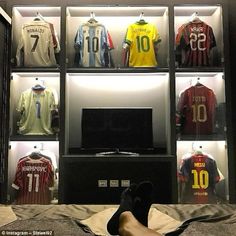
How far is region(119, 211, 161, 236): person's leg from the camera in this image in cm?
103

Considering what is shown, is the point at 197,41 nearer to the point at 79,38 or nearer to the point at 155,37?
the point at 155,37

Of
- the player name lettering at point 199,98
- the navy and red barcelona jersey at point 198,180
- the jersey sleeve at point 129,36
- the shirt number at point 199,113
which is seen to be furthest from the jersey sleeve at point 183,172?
the jersey sleeve at point 129,36

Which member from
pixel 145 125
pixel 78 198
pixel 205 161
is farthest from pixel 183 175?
pixel 78 198

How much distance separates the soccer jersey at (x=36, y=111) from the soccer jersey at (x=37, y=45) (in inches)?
12.7

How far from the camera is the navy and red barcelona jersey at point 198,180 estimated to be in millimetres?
3348

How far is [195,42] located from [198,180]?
148 centimetres

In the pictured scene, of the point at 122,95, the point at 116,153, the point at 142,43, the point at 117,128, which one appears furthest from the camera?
the point at 122,95

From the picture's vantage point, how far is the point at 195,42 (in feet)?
11.6

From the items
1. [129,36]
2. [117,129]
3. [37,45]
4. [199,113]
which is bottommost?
[117,129]

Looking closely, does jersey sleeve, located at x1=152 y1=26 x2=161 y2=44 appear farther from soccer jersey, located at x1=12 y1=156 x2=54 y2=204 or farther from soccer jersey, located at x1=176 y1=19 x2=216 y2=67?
soccer jersey, located at x1=12 y1=156 x2=54 y2=204

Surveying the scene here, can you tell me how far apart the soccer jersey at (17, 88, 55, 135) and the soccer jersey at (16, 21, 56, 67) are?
1.06 ft

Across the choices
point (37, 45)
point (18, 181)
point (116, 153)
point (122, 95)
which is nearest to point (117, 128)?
point (116, 153)

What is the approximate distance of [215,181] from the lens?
3.35 meters

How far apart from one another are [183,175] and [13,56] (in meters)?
2.18
